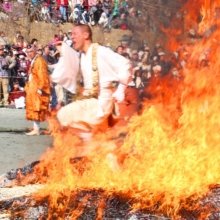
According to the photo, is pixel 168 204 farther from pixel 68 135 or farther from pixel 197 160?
pixel 68 135

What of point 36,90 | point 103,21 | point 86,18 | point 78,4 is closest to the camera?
point 36,90

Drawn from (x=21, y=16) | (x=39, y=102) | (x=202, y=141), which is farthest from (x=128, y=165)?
(x=21, y=16)

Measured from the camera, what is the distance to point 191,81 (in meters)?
6.89

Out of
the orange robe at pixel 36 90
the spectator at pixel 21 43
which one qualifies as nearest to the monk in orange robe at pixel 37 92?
the orange robe at pixel 36 90

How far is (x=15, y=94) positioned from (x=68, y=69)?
9.15m

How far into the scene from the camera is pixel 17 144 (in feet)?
32.3

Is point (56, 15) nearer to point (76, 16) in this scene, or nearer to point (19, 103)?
point (76, 16)

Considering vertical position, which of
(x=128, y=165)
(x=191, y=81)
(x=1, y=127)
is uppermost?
(x=191, y=81)

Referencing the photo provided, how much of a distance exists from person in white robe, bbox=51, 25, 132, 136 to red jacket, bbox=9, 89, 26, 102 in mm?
8899

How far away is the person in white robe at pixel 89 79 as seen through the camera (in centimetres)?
615

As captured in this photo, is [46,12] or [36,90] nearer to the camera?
[36,90]

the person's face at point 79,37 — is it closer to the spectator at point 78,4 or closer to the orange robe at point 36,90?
the orange robe at point 36,90

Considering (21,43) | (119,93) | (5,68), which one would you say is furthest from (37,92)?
(21,43)

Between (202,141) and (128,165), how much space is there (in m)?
0.84
